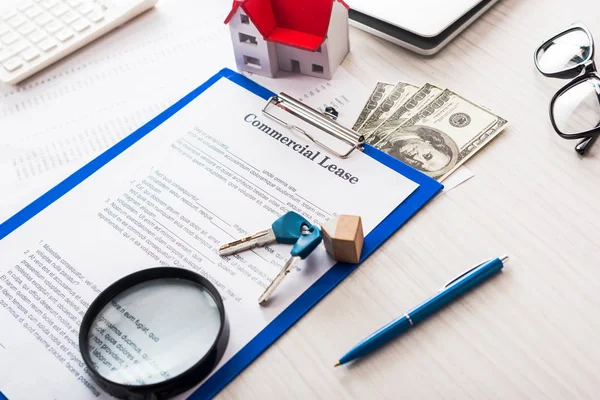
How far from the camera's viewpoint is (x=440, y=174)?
72 centimetres

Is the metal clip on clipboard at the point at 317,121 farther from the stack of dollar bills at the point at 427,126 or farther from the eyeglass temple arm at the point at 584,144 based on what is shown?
the eyeglass temple arm at the point at 584,144

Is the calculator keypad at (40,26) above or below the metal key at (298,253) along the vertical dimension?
above

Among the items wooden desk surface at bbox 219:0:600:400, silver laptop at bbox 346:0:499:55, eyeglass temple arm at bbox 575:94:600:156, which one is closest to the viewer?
wooden desk surface at bbox 219:0:600:400

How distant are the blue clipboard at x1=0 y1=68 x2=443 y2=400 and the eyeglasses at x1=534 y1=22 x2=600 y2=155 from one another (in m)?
0.18

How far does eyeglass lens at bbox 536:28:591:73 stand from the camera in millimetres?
784

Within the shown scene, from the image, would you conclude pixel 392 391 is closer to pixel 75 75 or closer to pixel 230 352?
pixel 230 352

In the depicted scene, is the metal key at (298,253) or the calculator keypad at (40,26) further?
the calculator keypad at (40,26)

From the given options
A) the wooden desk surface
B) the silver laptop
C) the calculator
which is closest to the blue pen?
the wooden desk surface

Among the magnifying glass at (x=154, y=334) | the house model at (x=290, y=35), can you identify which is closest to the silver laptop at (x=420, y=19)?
the house model at (x=290, y=35)

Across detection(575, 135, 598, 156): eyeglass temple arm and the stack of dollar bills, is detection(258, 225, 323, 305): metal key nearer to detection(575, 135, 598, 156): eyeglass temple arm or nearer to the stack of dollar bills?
the stack of dollar bills

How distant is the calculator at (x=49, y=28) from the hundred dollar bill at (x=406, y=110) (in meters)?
0.44

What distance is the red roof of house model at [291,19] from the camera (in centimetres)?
77

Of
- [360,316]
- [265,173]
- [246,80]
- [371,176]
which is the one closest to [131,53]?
[246,80]

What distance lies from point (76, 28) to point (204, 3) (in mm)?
197
